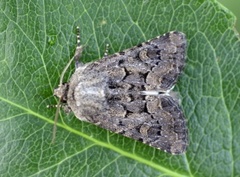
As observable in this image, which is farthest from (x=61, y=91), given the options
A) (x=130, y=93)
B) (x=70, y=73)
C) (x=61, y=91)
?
(x=130, y=93)

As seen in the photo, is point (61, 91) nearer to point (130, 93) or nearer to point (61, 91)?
point (61, 91)

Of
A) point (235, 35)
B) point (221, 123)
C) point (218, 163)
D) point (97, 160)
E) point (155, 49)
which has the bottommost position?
point (97, 160)

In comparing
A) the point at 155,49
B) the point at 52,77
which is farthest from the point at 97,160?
the point at 155,49

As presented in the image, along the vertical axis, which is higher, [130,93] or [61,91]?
[130,93]

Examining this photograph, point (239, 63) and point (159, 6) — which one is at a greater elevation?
point (159, 6)

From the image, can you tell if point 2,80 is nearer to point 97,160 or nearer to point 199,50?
point 97,160
